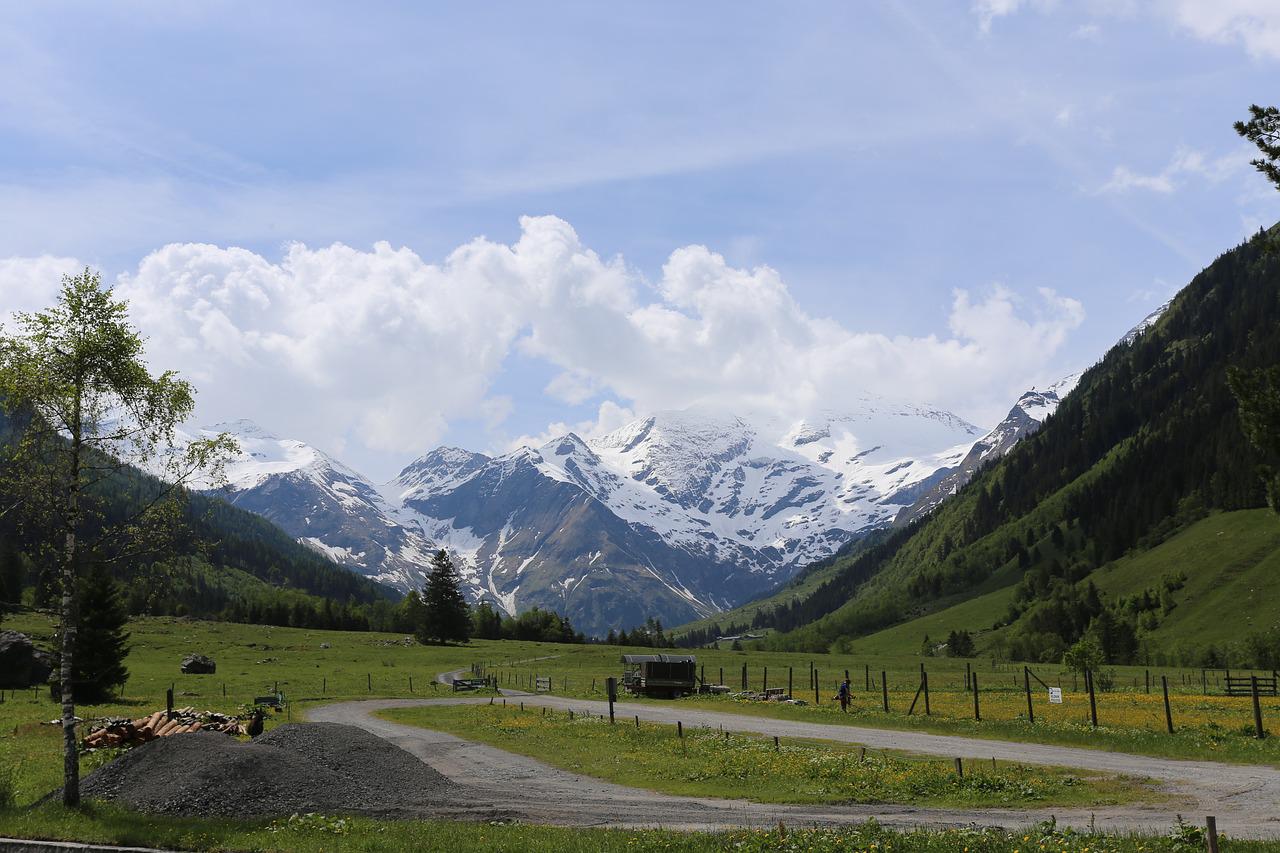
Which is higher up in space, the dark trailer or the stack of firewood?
the stack of firewood

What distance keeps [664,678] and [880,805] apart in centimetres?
5970

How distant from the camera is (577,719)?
61594 mm

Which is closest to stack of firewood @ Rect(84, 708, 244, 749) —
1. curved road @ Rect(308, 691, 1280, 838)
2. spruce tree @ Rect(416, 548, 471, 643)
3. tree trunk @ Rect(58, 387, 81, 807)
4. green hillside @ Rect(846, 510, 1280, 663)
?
curved road @ Rect(308, 691, 1280, 838)

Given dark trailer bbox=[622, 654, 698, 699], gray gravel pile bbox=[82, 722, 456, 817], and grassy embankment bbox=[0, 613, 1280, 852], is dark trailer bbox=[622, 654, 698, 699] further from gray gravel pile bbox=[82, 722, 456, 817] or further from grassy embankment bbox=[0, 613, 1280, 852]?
gray gravel pile bbox=[82, 722, 456, 817]

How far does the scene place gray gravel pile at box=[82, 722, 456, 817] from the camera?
28094 millimetres

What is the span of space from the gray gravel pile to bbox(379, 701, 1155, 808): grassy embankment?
9050 millimetres

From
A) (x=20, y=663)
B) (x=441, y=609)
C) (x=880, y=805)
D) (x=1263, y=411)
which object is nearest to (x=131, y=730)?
(x=880, y=805)

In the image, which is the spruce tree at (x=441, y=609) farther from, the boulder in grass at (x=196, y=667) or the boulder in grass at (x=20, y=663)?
the boulder in grass at (x=20, y=663)

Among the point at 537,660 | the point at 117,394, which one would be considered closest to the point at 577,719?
the point at 117,394

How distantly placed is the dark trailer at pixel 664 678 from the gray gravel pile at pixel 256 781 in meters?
54.3

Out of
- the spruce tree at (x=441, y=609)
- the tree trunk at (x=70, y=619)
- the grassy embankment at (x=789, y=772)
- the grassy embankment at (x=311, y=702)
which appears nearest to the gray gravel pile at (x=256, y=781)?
the grassy embankment at (x=311, y=702)

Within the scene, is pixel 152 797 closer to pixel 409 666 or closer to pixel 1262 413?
pixel 1262 413

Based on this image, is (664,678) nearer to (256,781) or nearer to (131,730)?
(131,730)

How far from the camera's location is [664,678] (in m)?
87.1
